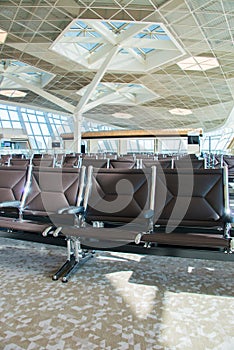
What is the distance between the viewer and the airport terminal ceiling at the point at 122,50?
10539 mm

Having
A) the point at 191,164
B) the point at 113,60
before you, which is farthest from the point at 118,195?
the point at 113,60

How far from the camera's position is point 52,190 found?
3.52 metres

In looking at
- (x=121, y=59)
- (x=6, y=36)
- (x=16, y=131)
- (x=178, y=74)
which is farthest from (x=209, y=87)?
(x=16, y=131)

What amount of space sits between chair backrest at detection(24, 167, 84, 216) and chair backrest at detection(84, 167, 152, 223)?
19cm

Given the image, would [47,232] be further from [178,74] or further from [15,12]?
[178,74]

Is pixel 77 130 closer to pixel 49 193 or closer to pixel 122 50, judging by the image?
pixel 122 50

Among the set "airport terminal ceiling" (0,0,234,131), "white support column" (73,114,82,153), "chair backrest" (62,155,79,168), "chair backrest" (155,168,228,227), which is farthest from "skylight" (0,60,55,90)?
"chair backrest" (155,168,228,227)

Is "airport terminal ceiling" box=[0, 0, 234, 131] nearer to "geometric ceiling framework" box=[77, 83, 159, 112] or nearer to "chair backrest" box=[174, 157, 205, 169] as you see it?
"geometric ceiling framework" box=[77, 83, 159, 112]

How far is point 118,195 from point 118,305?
128 cm

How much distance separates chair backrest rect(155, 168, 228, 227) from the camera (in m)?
2.91

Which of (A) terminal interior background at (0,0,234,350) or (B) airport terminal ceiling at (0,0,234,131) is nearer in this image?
(A) terminal interior background at (0,0,234,350)

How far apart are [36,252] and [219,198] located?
2.18m

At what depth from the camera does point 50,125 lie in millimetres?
31156

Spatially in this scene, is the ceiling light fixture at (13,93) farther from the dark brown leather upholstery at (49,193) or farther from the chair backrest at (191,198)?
the chair backrest at (191,198)
